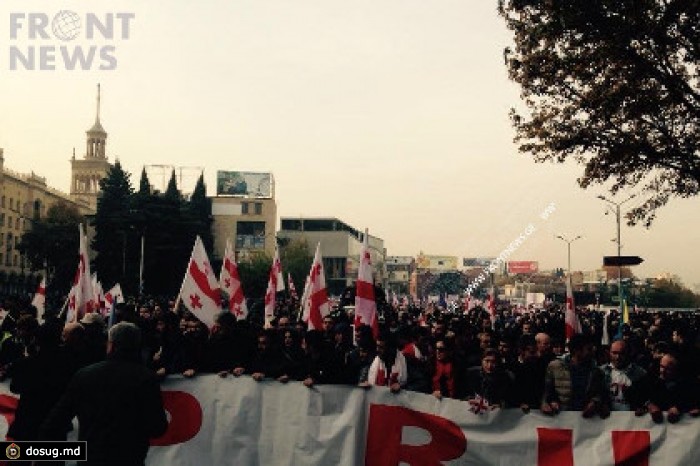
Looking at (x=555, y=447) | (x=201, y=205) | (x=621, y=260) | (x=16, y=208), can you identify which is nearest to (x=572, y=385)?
(x=555, y=447)

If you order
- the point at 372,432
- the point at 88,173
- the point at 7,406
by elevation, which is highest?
the point at 88,173

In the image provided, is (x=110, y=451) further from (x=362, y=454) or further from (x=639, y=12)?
(x=639, y=12)

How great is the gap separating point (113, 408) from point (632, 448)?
4350mm

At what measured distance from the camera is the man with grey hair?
4977 millimetres

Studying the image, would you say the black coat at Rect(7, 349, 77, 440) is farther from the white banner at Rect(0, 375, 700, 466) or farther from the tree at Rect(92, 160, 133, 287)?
the tree at Rect(92, 160, 133, 287)

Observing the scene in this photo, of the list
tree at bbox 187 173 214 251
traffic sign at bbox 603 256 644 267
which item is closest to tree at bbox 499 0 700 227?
traffic sign at bbox 603 256 644 267

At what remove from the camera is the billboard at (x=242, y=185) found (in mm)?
137500

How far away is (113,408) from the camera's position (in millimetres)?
4969

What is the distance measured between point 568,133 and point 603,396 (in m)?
9.77

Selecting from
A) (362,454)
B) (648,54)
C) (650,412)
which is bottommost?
(362,454)

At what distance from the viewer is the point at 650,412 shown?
7.05 metres

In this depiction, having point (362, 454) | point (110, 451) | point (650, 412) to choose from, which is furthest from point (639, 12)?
point (110, 451)

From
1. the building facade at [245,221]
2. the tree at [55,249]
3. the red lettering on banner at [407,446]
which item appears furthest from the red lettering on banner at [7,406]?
the building facade at [245,221]

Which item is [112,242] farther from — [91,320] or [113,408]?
[113,408]
